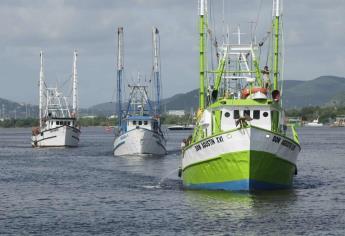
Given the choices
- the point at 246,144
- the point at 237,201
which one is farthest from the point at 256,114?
the point at 237,201

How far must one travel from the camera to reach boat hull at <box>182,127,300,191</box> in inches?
Result: 1870

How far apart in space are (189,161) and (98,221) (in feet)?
38.7

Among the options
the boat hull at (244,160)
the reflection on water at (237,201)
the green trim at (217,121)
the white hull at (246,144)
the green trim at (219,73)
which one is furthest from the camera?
the green trim at (219,73)

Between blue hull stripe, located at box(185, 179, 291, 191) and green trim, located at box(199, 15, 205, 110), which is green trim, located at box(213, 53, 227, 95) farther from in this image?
blue hull stripe, located at box(185, 179, 291, 191)

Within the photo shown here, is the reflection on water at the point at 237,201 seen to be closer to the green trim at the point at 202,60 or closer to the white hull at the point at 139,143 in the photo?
the green trim at the point at 202,60

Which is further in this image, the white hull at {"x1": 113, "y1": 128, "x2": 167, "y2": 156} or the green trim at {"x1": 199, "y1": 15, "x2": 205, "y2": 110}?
the white hull at {"x1": 113, "y1": 128, "x2": 167, "y2": 156}

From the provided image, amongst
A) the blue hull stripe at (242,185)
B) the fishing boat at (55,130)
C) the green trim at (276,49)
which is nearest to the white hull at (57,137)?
the fishing boat at (55,130)

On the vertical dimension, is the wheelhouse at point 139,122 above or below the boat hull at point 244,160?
above

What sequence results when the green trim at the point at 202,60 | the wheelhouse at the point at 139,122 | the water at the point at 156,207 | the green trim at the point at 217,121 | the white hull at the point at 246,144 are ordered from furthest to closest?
the wheelhouse at the point at 139,122
the green trim at the point at 202,60
the green trim at the point at 217,121
the white hull at the point at 246,144
the water at the point at 156,207

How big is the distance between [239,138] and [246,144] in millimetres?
495

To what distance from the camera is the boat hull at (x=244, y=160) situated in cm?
4750

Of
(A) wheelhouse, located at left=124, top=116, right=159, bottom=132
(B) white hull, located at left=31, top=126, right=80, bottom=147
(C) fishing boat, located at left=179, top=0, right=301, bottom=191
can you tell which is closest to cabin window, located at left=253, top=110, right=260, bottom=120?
(C) fishing boat, located at left=179, top=0, right=301, bottom=191

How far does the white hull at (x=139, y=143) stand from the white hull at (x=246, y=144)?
48.2 meters

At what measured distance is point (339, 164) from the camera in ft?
278
